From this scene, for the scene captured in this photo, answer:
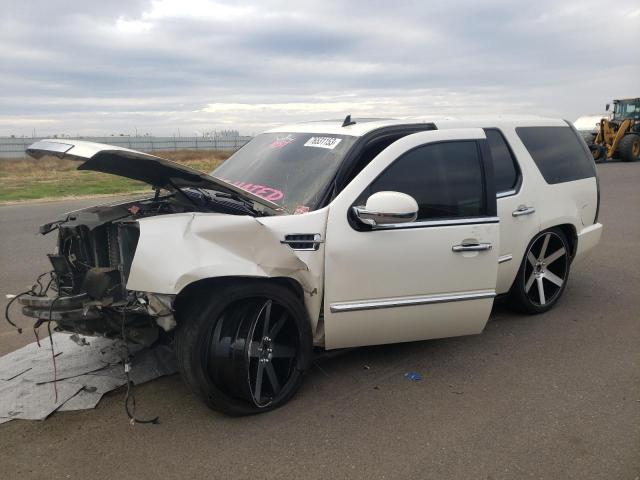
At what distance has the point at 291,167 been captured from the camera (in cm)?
394

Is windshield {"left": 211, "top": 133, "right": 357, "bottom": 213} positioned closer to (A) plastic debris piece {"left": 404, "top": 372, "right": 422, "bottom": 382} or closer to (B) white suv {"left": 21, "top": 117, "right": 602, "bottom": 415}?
(B) white suv {"left": 21, "top": 117, "right": 602, "bottom": 415}

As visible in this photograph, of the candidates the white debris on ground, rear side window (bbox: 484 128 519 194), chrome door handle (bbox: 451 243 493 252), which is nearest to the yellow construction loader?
rear side window (bbox: 484 128 519 194)

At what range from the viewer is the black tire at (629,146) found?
2494 cm

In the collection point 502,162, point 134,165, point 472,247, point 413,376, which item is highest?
point 134,165

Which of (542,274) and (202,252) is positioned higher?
(202,252)

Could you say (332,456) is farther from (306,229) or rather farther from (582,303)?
(582,303)

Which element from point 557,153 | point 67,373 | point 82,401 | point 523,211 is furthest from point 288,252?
point 557,153

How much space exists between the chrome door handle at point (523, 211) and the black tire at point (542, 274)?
0.28 metres

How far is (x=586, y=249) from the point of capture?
5.33 m

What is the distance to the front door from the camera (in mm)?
3354

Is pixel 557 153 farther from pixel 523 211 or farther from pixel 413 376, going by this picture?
pixel 413 376

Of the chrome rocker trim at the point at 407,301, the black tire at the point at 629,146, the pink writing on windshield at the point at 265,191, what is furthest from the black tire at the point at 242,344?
the black tire at the point at 629,146

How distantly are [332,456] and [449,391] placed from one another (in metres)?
1.07

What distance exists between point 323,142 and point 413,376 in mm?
1777
